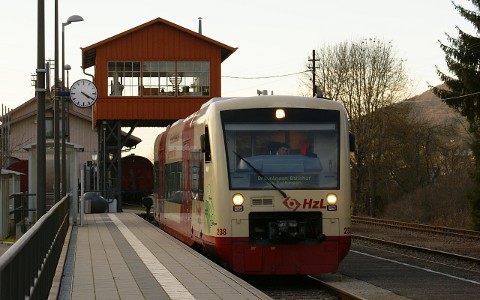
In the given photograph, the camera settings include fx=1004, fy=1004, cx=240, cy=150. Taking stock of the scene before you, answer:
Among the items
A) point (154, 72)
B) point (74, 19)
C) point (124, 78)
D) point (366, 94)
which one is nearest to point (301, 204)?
point (74, 19)

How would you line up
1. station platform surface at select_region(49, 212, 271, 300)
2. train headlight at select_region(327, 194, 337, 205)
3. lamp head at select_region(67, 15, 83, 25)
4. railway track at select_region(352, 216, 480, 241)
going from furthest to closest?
lamp head at select_region(67, 15, 83, 25)
railway track at select_region(352, 216, 480, 241)
train headlight at select_region(327, 194, 337, 205)
station platform surface at select_region(49, 212, 271, 300)

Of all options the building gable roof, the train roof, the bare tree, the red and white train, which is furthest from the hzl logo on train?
the bare tree

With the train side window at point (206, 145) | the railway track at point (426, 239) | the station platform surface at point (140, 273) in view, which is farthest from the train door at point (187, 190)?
the railway track at point (426, 239)

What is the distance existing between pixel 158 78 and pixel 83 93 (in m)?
16.9

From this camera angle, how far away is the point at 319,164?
16641 millimetres

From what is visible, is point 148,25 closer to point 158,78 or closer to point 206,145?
point 158,78

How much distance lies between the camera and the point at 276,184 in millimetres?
16391

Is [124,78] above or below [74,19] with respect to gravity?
below

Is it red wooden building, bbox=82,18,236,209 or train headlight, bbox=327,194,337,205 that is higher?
red wooden building, bbox=82,18,236,209

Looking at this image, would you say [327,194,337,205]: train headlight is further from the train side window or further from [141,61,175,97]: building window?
[141,61,175,97]: building window

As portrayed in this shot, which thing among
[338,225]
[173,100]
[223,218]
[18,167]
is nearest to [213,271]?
[223,218]

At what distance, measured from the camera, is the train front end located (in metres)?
16.1

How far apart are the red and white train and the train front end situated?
2 centimetres

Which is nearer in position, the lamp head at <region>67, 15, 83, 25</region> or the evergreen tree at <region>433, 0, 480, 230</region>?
the lamp head at <region>67, 15, 83, 25</region>
